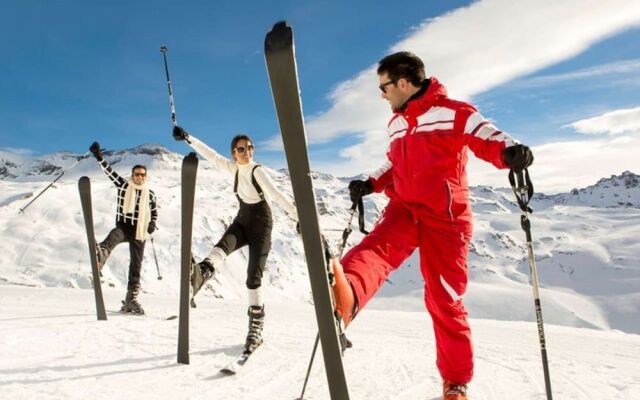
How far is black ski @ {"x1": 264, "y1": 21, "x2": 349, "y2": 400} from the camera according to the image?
1.81 meters

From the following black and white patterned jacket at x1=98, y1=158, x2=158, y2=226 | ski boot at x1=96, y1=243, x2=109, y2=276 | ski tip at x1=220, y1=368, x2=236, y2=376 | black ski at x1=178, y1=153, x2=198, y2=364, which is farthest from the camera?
black and white patterned jacket at x1=98, y1=158, x2=158, y2=226

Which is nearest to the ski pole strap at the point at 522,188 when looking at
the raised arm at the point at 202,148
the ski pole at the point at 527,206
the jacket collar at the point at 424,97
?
the ski pole at the point at 527,206

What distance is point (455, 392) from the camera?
2992 millimetres

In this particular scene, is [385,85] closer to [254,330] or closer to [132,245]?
[254,330]

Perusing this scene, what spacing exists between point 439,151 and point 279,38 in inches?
64.2

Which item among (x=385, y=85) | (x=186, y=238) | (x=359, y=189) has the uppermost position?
(x=385, y=85)

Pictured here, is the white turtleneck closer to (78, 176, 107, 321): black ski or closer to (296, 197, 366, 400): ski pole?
(296, 197, 366, 400): ski pole

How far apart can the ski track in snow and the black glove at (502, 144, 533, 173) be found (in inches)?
71.3

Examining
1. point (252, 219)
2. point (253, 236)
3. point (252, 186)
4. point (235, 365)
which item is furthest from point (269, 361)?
point (252, 186)

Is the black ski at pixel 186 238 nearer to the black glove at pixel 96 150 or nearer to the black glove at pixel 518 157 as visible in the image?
the black glove at pixel 518 157

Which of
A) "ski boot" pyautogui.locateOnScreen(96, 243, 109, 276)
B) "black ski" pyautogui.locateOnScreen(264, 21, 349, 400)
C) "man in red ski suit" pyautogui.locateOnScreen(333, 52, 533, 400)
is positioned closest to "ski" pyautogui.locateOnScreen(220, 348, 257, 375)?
"man in red ski suit" pyautogui.locateOnScreen(333, 52, 533, 400)

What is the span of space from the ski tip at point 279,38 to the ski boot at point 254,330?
→ 3217mm

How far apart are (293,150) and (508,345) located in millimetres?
4435

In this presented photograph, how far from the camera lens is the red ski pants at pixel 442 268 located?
2.96 metres
